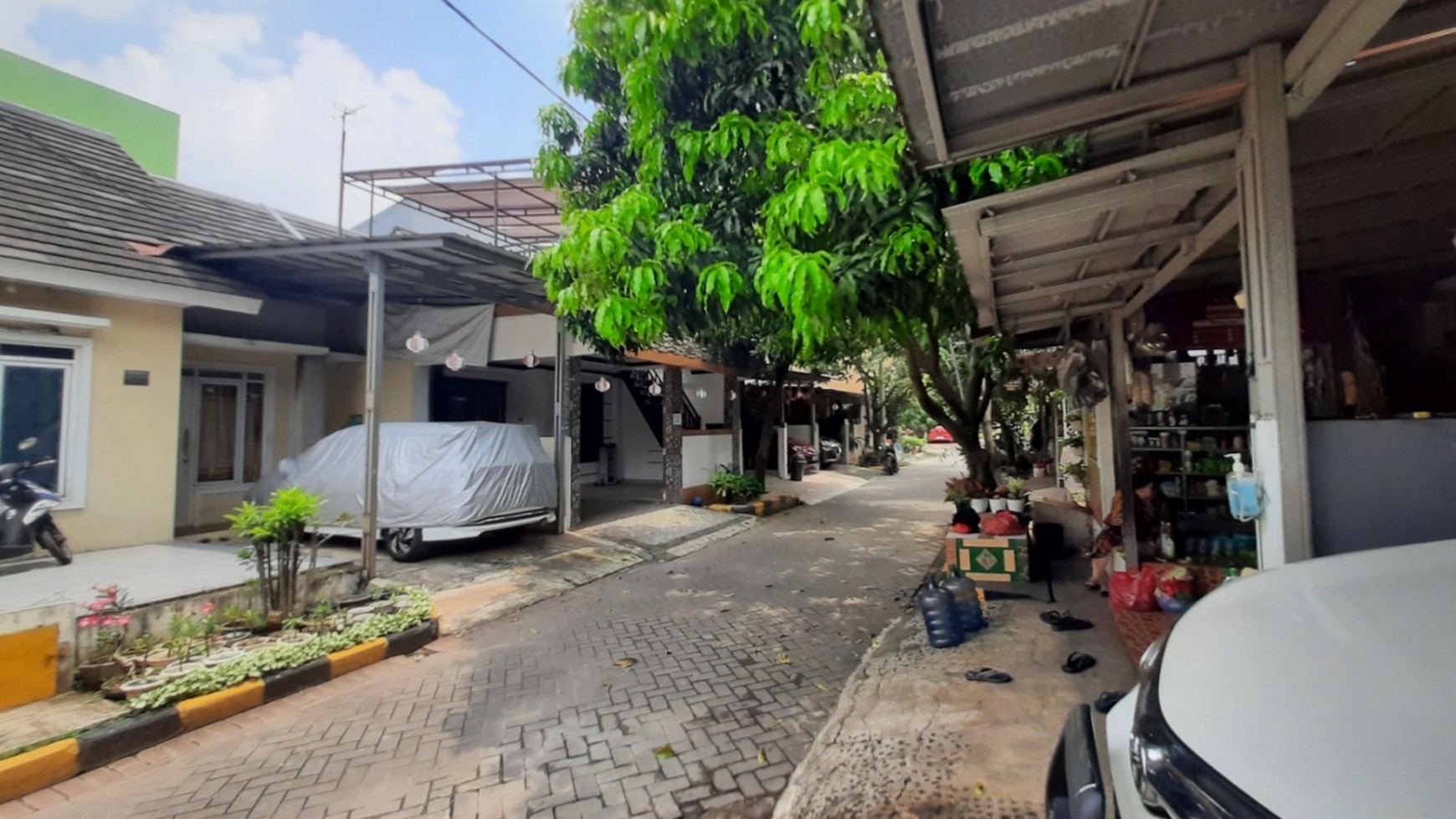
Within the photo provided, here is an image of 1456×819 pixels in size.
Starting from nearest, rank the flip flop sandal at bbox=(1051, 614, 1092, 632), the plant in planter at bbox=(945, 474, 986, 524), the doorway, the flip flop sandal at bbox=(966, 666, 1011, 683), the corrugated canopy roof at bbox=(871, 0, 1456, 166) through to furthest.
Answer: the corrugated canopy roof at bbox=(871, 0, 1456, 166)
the flip flop sandal at bbox=(966, 666, 1011, 683)
the flip flop sandal at bbox=(1051, 614, 1092, 632)
the plant in planter at bbox=(945, 474, 986, 524)
the doorway

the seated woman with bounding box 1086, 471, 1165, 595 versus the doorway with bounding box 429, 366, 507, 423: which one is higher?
the doorway with bounding box 429, 366, 507, 423

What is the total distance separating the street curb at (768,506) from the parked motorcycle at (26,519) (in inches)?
340

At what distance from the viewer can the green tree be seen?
4.12 meters

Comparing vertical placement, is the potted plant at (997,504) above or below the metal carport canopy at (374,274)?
below

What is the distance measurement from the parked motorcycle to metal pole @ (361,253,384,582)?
2.39 m

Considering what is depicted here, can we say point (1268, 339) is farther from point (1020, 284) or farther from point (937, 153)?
point (1020, 284)

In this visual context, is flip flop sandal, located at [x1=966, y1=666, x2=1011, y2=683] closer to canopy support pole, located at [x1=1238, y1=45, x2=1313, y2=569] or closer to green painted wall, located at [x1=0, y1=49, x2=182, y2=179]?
canopy support pole, located at [x1=1238, y1=45, x2=1313, y2=569]

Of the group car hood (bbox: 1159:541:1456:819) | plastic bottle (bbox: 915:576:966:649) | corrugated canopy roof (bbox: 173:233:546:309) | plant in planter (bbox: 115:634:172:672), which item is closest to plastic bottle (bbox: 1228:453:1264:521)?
car hood (bbox: 1159:541:1456:819)

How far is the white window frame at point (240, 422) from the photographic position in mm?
8086

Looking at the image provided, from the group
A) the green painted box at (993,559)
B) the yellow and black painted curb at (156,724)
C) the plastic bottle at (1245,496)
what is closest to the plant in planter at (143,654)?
the yellow and black painted curb at (156,724)

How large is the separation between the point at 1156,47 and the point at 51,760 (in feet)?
18.9

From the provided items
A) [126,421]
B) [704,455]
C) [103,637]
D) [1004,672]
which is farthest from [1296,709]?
[704,455]

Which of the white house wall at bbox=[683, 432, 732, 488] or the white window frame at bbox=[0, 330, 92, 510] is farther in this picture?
the white house wall at bbox=[683, 432, 732, 488]

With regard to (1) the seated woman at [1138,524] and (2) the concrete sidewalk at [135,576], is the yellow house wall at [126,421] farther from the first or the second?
(1) the seated woman at [1138,524]
